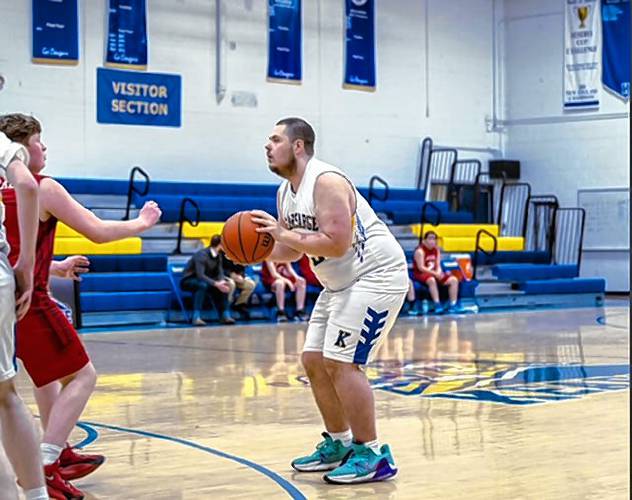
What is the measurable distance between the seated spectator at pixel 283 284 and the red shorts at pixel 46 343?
440 inches

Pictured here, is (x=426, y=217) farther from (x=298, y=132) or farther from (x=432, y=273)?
(x=298, y=132)

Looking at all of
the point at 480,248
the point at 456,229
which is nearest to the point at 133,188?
the point at 456,229

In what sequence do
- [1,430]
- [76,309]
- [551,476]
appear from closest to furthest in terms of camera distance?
[1,430]
[551,476]
[76,309]

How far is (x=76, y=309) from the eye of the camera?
11.4 meters

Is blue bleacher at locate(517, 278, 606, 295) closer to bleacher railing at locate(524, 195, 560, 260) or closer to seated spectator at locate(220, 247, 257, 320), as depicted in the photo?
bleacher railing at locate(524, 195, 560, 260)

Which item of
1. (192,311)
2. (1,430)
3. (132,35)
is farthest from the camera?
(132,35)

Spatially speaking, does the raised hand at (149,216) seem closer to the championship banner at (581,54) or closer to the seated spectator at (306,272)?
the seated spectator at (306,272)

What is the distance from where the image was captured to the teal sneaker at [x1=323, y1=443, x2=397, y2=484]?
518 centimetres

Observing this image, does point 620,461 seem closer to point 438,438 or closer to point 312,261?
point 438,438

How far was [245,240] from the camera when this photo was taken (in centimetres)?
532

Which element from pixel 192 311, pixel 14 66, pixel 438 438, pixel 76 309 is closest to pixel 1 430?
pixel 438 438

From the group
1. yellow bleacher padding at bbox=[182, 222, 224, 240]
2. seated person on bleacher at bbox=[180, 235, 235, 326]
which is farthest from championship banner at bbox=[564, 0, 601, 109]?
seated person on bleacher at bbox=[180, 235, 235, 326]

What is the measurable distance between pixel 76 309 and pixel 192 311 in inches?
182

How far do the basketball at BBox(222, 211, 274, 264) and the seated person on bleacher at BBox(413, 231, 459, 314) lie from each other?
12.6 metres
